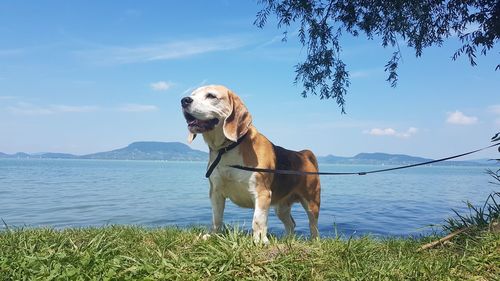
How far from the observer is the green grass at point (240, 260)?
13.4 ft

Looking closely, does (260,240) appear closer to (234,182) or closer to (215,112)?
(234,182)

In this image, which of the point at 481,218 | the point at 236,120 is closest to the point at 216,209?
the point at 236,120

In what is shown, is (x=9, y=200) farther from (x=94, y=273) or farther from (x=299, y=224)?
(x=94, y=273)

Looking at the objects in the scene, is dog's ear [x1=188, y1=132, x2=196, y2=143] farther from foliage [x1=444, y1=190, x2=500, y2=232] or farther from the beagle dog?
foliage [x1=444, y1=190, x2=500, y2=232]

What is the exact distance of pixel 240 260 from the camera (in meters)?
4.23

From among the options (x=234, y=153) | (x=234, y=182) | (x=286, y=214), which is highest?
(x=234, y=153)

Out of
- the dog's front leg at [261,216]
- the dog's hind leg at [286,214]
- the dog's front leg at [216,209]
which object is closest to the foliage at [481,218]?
the dog's hind leg at [286,214]

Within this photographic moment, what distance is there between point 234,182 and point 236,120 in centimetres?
77

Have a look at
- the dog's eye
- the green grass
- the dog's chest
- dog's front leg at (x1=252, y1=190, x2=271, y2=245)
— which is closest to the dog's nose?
the dog's eye

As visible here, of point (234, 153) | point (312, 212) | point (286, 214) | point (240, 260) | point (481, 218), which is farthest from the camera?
point (286, 214)

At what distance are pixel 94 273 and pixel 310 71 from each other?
22.6 feet

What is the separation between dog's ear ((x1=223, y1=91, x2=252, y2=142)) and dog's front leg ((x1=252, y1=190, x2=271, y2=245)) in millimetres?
781

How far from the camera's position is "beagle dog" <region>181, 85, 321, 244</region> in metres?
5.14

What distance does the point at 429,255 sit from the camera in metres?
5.02
